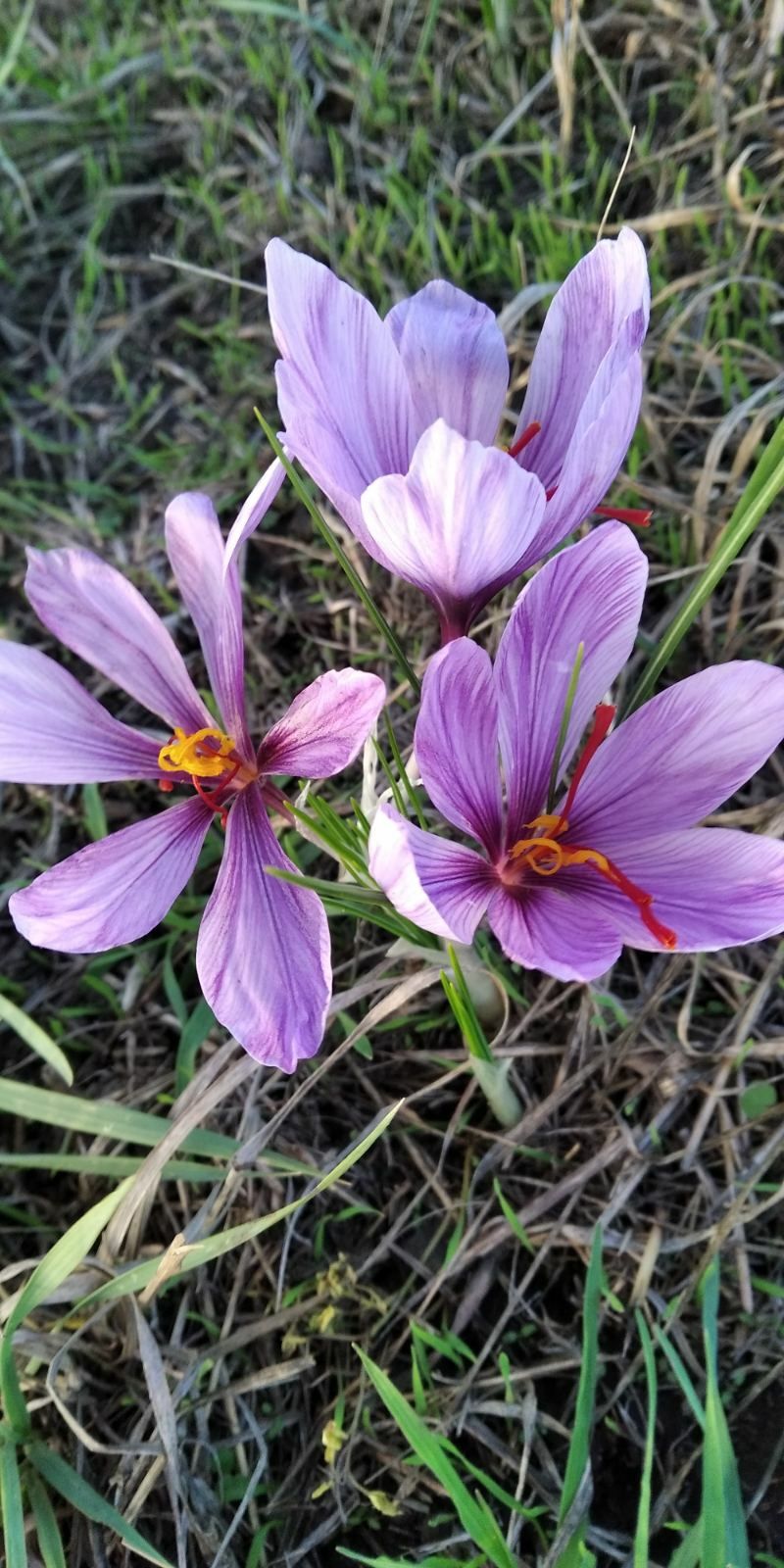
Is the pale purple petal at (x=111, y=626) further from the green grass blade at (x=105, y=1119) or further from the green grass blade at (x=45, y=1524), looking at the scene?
the green grass blade at (x=45, y=1524)

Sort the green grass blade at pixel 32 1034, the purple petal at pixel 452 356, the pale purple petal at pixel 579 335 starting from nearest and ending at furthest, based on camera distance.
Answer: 1. the pale purple petal at pixel 579 335
2. the purple petal at pixel 452 356
3. the green grass blade at pixel 32 1034

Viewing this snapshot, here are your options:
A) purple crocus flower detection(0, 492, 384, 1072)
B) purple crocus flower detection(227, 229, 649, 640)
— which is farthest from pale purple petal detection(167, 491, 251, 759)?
purple crocus flower detection(227, 229, 649, 640)

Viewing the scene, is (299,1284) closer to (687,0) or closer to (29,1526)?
(29,1526)

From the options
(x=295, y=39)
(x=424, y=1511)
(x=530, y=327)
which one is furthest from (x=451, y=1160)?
(x=295, y=39)

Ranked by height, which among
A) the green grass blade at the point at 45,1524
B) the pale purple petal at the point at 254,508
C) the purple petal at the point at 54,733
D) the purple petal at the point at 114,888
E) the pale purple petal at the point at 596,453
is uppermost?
the pale purple petal at the point at 596,453

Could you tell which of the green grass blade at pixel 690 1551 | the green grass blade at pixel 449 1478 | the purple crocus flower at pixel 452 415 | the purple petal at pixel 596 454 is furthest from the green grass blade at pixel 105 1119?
the purple petal at pixel 596 454

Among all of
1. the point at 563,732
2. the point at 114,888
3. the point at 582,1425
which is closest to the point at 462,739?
the point at 563,732
